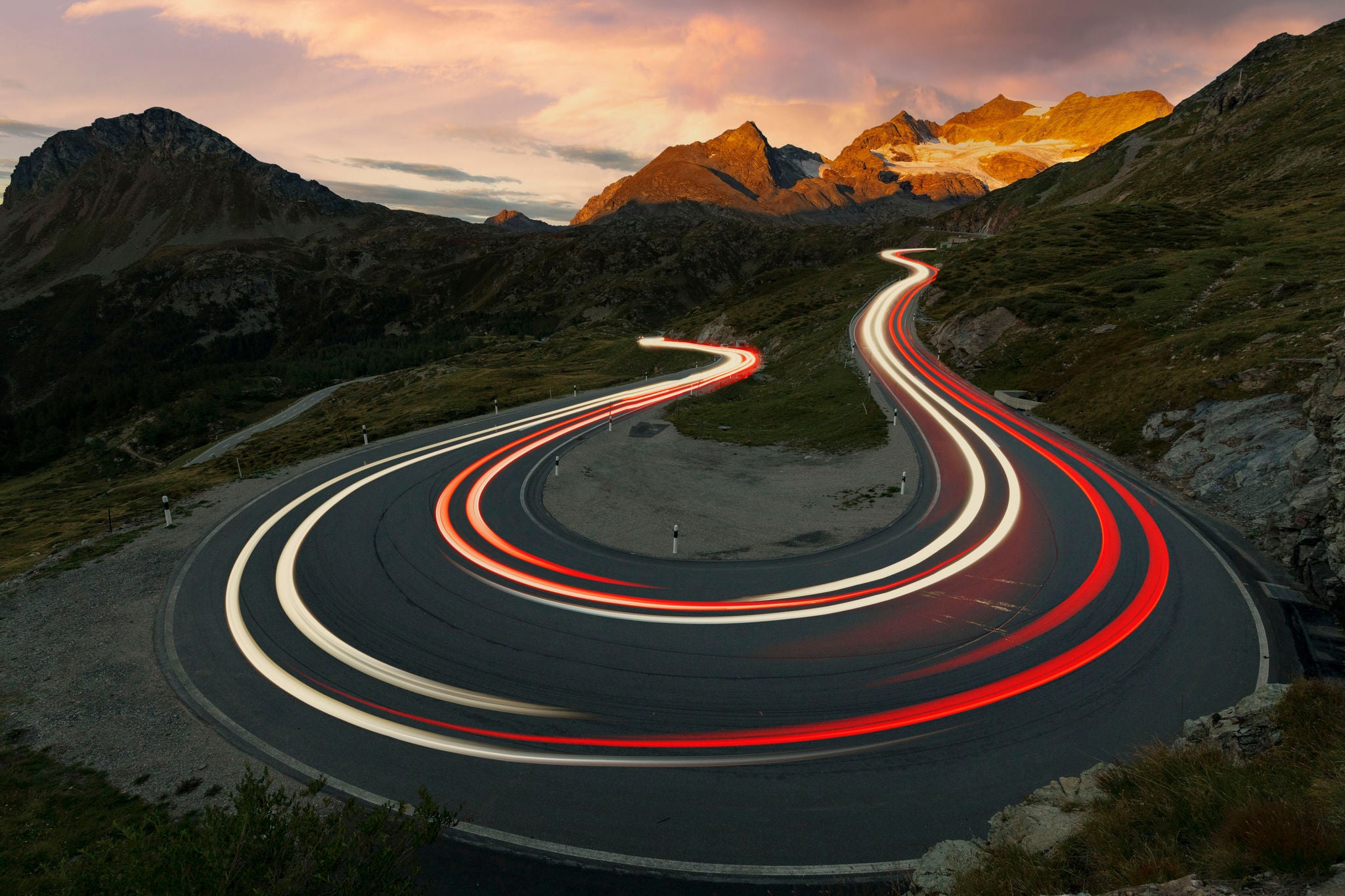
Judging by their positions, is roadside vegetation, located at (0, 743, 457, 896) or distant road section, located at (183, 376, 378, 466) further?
distant road section, located at (183, 376, 378, 466)

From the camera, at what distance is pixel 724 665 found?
13.5 metres

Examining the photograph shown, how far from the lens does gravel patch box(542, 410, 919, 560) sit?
20.2m

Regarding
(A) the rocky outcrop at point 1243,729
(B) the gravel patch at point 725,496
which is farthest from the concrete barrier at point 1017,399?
(A) the rocky outcrop at point 1243,729

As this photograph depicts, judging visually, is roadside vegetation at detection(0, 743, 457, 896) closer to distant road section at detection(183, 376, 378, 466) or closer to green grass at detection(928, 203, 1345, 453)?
green grass at detection(928, 203, 1345, 453)

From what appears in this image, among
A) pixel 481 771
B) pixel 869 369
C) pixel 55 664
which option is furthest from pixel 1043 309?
pixel 55 664

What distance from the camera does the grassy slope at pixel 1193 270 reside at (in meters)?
26.8

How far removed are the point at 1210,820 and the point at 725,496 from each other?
1848 cm

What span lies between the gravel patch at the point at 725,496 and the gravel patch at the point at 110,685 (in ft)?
39.6

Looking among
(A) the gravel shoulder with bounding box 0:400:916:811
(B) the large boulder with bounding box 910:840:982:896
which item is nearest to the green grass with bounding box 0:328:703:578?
(A) the gravel shoulder with bounding box 0:400:916:811

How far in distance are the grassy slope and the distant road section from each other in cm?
8286

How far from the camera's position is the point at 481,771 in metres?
10.7

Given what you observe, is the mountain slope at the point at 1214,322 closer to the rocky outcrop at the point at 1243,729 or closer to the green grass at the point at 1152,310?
the green grass at the point at 1152,310

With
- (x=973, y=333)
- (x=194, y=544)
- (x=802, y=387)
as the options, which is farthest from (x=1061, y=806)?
(x=973, y=333)

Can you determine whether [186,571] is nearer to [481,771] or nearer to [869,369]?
[481,771]
